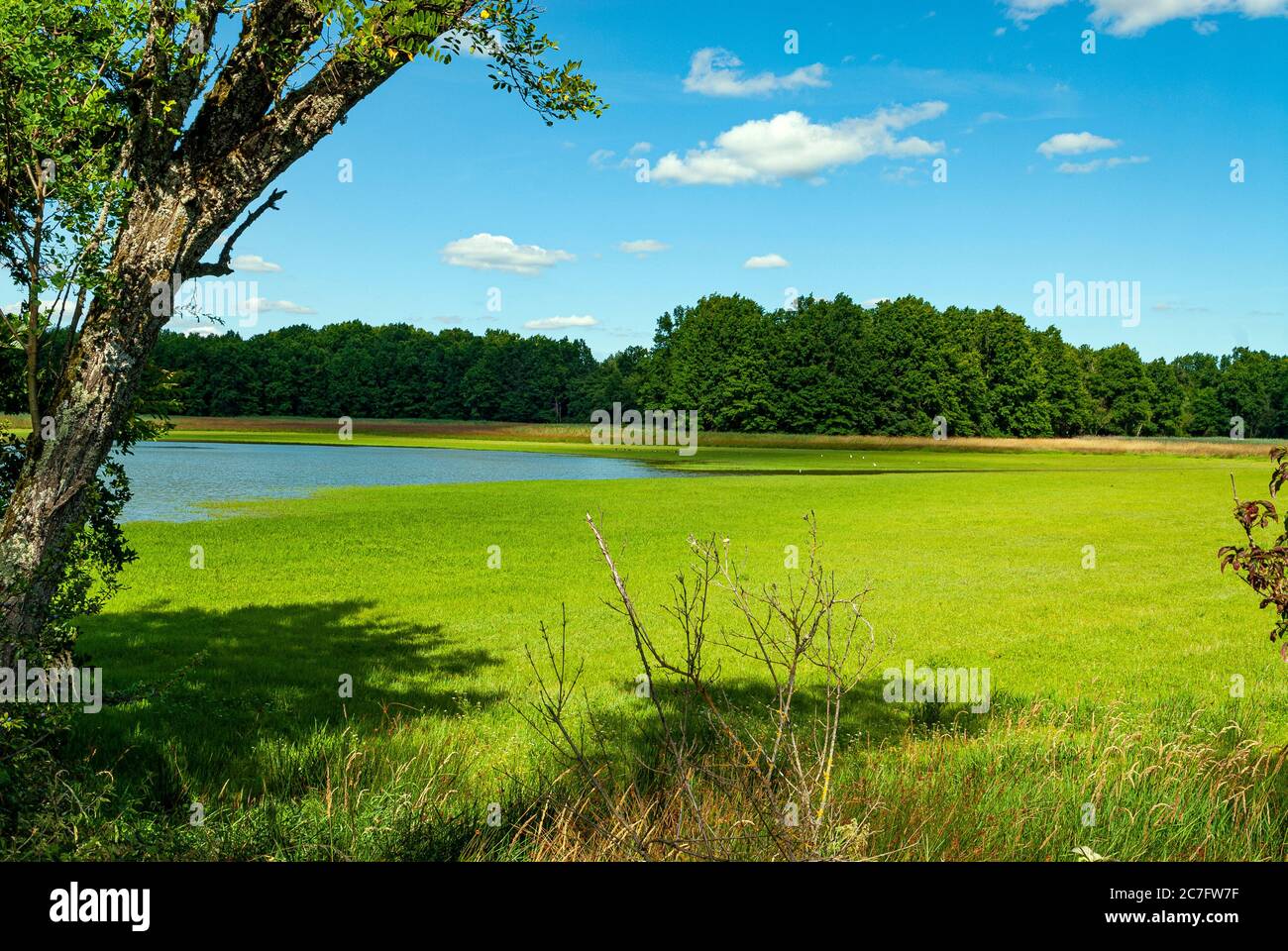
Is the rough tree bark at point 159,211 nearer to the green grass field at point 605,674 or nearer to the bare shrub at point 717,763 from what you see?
the green grass field at point 605,674

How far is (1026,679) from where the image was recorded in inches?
391

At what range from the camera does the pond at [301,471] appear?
3012cm

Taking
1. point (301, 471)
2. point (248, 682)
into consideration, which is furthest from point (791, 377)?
point (248, 682)

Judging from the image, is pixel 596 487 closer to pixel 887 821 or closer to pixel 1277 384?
pixel 887 821

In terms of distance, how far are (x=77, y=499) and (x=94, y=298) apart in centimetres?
114

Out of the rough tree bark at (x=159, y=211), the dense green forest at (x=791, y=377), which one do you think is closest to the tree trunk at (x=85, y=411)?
the rough tree bark at (x=159, y=211)

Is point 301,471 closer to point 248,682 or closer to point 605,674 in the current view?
point 248,682

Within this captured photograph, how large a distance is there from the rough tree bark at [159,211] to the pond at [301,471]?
803 inches

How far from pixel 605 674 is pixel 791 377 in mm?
92018

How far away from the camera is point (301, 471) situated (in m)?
43.4

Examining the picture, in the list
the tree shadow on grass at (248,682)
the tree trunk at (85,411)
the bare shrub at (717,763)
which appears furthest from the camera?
the tree shadow on grass at (248,682)

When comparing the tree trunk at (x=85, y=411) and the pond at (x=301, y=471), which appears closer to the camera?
the tree trunk at (x=85, y=411)

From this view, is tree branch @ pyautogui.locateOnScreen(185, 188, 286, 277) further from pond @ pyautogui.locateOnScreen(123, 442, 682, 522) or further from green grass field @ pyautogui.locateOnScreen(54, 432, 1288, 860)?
pond @ pyautogui.locateOnScreen(123, 442, 682, 522)

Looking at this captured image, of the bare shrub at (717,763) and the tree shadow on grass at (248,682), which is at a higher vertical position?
the bare shrub at (717,763)
